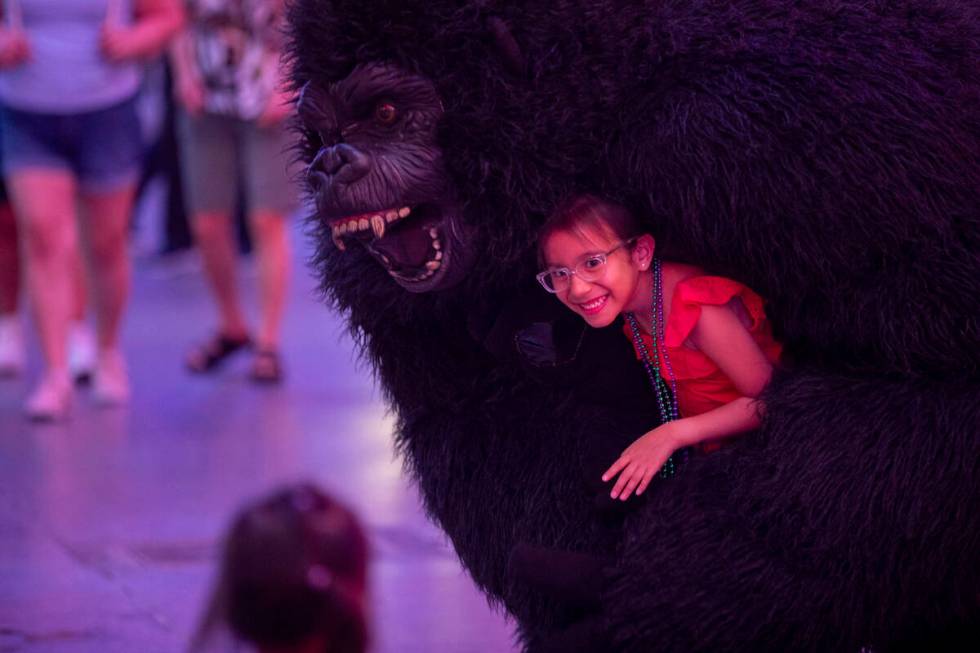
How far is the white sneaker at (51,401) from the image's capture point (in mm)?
5227

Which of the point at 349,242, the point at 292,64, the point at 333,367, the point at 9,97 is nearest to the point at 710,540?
the point at 349,242

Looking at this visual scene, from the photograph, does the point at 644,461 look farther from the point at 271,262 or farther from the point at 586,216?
the point at 271,262

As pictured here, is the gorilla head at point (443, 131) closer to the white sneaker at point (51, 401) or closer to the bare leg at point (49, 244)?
the bare leg at point (49, 244)

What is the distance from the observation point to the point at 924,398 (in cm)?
205

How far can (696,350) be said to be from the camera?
2254mm

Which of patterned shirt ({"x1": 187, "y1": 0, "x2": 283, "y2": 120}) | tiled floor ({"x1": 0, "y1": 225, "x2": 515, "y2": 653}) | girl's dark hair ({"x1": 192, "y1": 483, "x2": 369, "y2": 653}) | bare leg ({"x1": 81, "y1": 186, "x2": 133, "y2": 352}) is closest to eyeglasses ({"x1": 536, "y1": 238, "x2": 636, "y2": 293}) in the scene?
girl's dark hair ({"x1": 192, "y1": 483, "x2": 369, "y2": 653})

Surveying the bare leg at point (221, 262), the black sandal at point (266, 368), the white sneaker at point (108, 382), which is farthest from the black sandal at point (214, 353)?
the white sneaker at point (108, 382)

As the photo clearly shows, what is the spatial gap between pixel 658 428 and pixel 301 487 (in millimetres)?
594

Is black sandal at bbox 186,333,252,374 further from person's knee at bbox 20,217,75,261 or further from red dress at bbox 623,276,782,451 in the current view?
red dress at bbox 623,276,782,451

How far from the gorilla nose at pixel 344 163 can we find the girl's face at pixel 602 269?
29 centimetres

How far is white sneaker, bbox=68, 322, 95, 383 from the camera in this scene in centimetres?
595

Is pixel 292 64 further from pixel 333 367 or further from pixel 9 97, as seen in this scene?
pixel 333 367

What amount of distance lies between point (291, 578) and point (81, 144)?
3.48 m

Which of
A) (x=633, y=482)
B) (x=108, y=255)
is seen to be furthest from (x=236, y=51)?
(x=633, y=482)
